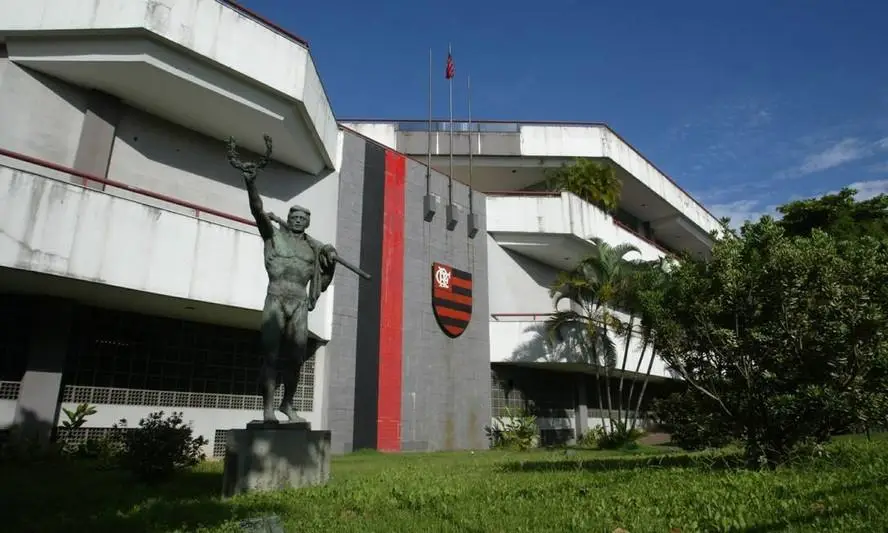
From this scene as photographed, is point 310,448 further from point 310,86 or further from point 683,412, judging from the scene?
point 310,86

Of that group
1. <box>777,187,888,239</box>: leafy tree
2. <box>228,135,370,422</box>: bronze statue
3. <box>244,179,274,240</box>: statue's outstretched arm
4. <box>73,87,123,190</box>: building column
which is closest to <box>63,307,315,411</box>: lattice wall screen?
<box>73,87,123,190</box>: building column

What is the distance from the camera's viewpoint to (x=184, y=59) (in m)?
12.5

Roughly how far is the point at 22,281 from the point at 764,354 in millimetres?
13203

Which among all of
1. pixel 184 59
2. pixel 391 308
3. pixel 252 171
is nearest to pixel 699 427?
pixel 252 171

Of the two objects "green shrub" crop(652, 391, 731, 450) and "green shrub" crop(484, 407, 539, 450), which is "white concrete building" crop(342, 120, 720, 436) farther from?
"green shrub" crop(652, 391, 731, 450)

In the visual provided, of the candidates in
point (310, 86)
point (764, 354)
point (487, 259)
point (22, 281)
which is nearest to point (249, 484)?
point (764, 354)

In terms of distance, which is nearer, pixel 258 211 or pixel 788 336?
pixel 258 211

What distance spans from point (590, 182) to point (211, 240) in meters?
15.5

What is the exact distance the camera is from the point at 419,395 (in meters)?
17.6

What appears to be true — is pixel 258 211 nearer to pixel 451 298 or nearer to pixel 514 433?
pixel 451 298

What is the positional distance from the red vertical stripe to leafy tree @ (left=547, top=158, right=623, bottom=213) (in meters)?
7.46

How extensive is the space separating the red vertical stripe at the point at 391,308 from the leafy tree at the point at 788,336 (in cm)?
1010

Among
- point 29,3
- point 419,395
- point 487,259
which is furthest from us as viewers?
point 487,259

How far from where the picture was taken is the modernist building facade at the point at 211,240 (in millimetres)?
11312
